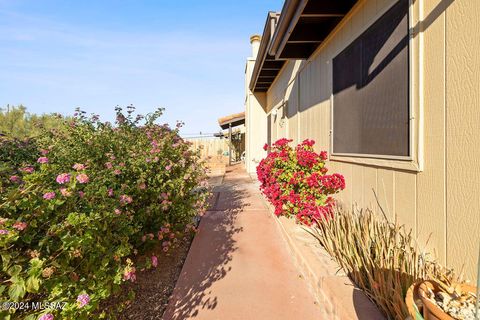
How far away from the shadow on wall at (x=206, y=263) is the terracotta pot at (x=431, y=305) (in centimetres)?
165

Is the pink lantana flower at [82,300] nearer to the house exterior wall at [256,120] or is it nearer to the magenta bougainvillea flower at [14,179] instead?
the magenta bougainvillea flower at [14,179]

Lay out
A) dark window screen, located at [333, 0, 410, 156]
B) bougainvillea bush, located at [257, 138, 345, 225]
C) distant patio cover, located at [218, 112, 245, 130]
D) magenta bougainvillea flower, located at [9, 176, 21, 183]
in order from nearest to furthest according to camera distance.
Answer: magenta bougainvillea flower, located at [9, 176, 21, 183], dark window screen, located at [333, 0, 410, 156], bougainvillea bush, located at [257, 138, 345, 225], distant patio cover, located at [218, 112, 245, 130]

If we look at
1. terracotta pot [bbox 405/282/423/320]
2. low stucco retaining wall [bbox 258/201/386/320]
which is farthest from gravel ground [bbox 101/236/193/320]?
terracotta pot [bbox 405/282/423/320]

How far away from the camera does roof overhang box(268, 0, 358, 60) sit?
353 centimetres

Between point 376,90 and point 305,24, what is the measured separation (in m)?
1.97

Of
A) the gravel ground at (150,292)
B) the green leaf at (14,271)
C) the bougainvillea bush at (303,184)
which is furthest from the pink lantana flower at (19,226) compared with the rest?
the bougainvillea bush at (303,184)

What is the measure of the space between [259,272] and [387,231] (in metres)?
1.38

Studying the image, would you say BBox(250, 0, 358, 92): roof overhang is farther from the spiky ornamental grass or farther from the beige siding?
the spiky ornamental grass

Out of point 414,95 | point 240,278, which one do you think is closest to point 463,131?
point 414,95

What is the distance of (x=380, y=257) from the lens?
2262 millimetres

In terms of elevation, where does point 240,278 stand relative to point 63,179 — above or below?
below

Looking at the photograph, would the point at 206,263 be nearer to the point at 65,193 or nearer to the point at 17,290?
the point at 65,193

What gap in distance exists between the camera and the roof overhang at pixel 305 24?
3.53 m

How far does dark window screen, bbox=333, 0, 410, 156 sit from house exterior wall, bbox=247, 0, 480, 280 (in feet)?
0.39
